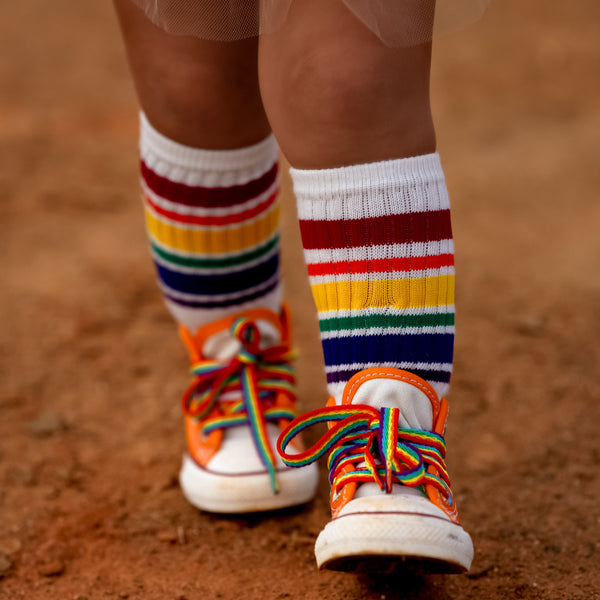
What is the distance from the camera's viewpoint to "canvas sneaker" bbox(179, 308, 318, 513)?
38.8 inches

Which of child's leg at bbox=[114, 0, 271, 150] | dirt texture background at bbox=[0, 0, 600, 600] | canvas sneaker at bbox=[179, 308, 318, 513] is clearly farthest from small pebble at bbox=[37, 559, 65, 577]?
child's leg at bbox=[114, 0, 271, 150]

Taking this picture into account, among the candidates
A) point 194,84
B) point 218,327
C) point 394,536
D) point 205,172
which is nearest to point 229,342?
point 218,327

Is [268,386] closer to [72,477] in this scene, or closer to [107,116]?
[72,477]

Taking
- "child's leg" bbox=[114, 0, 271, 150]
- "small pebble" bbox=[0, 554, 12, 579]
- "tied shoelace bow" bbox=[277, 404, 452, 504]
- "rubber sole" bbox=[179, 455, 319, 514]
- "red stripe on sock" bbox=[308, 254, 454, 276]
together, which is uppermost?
"child's leg" bbox=[114, 0, 271, 150]

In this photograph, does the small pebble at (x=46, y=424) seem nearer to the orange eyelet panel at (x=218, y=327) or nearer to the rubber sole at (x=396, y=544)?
the orange eyelet panel at (x=218, y=327)

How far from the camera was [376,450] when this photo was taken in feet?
2.47

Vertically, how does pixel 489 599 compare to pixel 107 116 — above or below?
above

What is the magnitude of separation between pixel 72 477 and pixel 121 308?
21.8 inches

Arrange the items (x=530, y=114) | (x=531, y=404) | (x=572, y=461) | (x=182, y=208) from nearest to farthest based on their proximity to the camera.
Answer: (x=182, y=208) < (x=572, y=461) < (x=531, y=404) < (x=530, y=114)

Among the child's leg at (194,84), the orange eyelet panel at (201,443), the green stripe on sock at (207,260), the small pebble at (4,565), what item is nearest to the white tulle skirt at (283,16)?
the child's leg at (194,84)

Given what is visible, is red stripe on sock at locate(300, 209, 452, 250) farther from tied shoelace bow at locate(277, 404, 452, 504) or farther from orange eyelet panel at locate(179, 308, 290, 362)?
orange eyelet panel at locate(179, 308, 290, 362)

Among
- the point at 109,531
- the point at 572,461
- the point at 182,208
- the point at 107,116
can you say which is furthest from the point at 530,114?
the point at 109,531

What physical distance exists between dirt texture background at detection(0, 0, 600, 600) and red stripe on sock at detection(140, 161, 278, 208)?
41 cm

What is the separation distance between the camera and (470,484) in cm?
106
